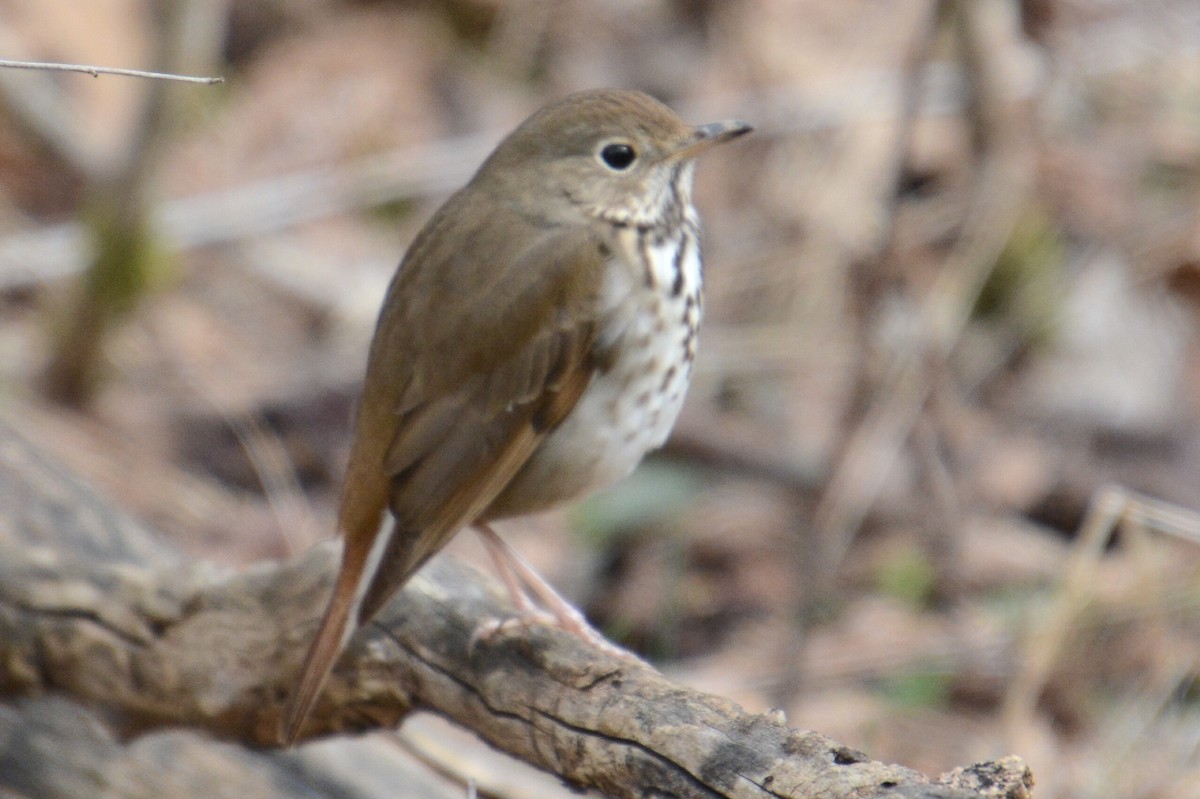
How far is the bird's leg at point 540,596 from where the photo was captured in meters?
2.62

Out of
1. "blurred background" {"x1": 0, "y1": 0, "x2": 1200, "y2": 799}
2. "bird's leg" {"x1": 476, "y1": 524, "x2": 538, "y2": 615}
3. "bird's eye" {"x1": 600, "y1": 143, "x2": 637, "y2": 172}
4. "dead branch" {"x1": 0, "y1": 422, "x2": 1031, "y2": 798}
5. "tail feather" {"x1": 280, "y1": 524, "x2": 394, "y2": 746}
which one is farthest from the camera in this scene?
"blurred background" {"x1": 0, "y1": 0, "x2": 1200, "y2": 799}

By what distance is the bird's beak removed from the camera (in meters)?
2.80

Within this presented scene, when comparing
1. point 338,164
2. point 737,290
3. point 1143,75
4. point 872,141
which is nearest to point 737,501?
point 737,290

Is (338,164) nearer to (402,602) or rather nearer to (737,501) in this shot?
(737,501)

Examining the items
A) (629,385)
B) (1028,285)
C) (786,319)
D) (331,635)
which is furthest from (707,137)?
(1028,285)

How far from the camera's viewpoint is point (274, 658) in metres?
2.74

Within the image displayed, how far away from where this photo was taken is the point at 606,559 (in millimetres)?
4609

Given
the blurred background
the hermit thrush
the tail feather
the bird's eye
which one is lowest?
the tail feather

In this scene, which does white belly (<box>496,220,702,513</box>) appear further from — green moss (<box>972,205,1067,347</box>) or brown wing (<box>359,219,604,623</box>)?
green moss (<box>972,205,1067,347</box>)

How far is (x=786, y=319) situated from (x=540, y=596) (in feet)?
9.77

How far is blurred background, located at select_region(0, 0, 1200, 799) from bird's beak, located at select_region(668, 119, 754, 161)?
1264 millimetres

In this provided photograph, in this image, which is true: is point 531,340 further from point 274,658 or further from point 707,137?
point 274,658

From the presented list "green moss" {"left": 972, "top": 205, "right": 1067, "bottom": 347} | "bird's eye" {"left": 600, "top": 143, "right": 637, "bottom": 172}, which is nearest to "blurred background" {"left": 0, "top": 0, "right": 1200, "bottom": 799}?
"green moss" {"left": 972, "top": 205, "right": 1067, "bottom": 347}

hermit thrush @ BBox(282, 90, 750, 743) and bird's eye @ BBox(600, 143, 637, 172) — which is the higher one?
bird's eye @ BBox(600, 143, 637, 172)
